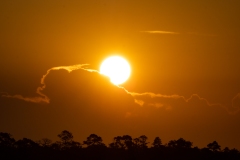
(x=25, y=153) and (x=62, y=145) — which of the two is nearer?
(x=25, y=153)

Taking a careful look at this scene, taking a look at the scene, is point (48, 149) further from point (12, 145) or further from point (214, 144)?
point (214, 144)

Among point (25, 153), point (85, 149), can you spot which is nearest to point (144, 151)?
point (85, 149)

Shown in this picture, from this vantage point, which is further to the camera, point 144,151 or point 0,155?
point 144,151

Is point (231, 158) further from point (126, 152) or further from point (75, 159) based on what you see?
point (75, 159)

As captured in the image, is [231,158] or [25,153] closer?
[25,153]

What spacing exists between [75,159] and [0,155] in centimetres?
1973

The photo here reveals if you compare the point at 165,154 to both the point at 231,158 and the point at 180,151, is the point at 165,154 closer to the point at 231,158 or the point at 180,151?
the point at 180,151

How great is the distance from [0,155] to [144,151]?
4063 cm

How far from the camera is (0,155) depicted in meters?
179

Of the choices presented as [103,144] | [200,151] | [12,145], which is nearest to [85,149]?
[103,144]

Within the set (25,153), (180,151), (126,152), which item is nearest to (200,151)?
(180,151)

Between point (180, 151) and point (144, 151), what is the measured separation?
10516 millimetres

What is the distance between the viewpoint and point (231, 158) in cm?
19588

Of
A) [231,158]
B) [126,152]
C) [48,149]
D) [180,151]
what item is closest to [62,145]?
[48,149]
